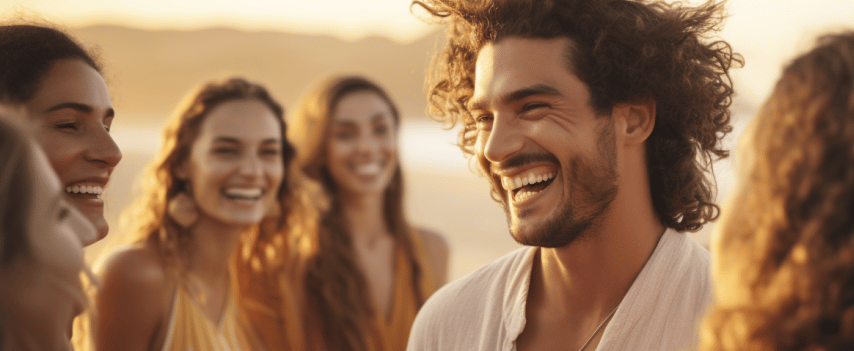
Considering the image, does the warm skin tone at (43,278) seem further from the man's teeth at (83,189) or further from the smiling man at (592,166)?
the smiling man at (592,166)

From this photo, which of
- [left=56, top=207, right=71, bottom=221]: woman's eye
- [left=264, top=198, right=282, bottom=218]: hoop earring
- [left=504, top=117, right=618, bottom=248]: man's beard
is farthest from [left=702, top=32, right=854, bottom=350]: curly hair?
[left=264, top=198, right=282, bottom=218]: hoop earring

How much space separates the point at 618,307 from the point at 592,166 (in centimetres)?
55

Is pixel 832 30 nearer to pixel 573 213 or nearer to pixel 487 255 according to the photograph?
pixel 573 213

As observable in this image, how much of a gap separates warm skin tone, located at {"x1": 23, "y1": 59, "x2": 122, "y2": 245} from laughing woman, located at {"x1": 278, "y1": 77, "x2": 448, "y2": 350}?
233cm

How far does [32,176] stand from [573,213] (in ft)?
6.14

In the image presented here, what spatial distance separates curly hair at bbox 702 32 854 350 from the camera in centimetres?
146

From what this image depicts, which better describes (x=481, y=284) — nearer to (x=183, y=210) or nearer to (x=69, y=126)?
(x=69, y=126)

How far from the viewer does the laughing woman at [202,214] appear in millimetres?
3809

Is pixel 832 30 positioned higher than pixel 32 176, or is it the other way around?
pixel 832 30

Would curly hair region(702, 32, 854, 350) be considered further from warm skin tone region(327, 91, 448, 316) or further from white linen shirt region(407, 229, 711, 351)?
warm skin tone region(327, 91, 448, 316)

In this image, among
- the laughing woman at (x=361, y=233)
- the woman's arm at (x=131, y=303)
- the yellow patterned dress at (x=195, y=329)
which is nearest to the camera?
the woman's arm at (x=131, y=303)

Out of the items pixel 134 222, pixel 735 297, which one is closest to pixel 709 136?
pixel 735 297

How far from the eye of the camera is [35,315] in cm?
169

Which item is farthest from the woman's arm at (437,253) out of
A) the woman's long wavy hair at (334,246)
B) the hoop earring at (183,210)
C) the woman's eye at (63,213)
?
the woman's eye at (63,213)
